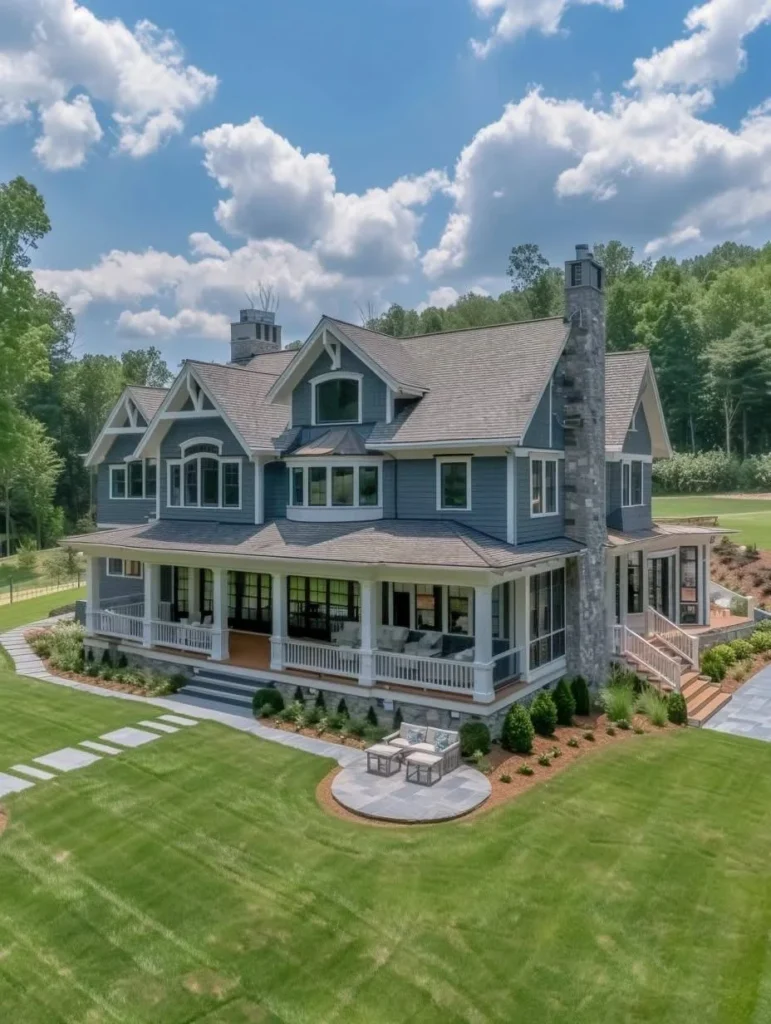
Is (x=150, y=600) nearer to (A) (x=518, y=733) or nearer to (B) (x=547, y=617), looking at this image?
(B) (x=547, y=617)

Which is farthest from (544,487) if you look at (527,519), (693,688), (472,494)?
(693,688)

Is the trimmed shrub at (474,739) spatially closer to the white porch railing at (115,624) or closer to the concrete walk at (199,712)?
the concrete walk at (199,712)

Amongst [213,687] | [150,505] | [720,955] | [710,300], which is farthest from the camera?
[710,300]

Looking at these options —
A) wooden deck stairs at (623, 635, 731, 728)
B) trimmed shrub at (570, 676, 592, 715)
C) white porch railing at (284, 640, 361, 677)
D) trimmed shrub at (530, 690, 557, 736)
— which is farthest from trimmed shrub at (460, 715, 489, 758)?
wooden deck stairs at (623, 635, 731, 728)

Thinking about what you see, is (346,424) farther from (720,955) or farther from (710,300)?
(710,300)

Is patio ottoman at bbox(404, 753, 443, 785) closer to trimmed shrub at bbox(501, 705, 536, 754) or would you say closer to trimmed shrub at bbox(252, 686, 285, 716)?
trimmed shrub at bbox(501, 705, 536, 754)

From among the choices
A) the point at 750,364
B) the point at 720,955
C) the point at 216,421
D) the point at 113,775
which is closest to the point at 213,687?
the point at 113,775
